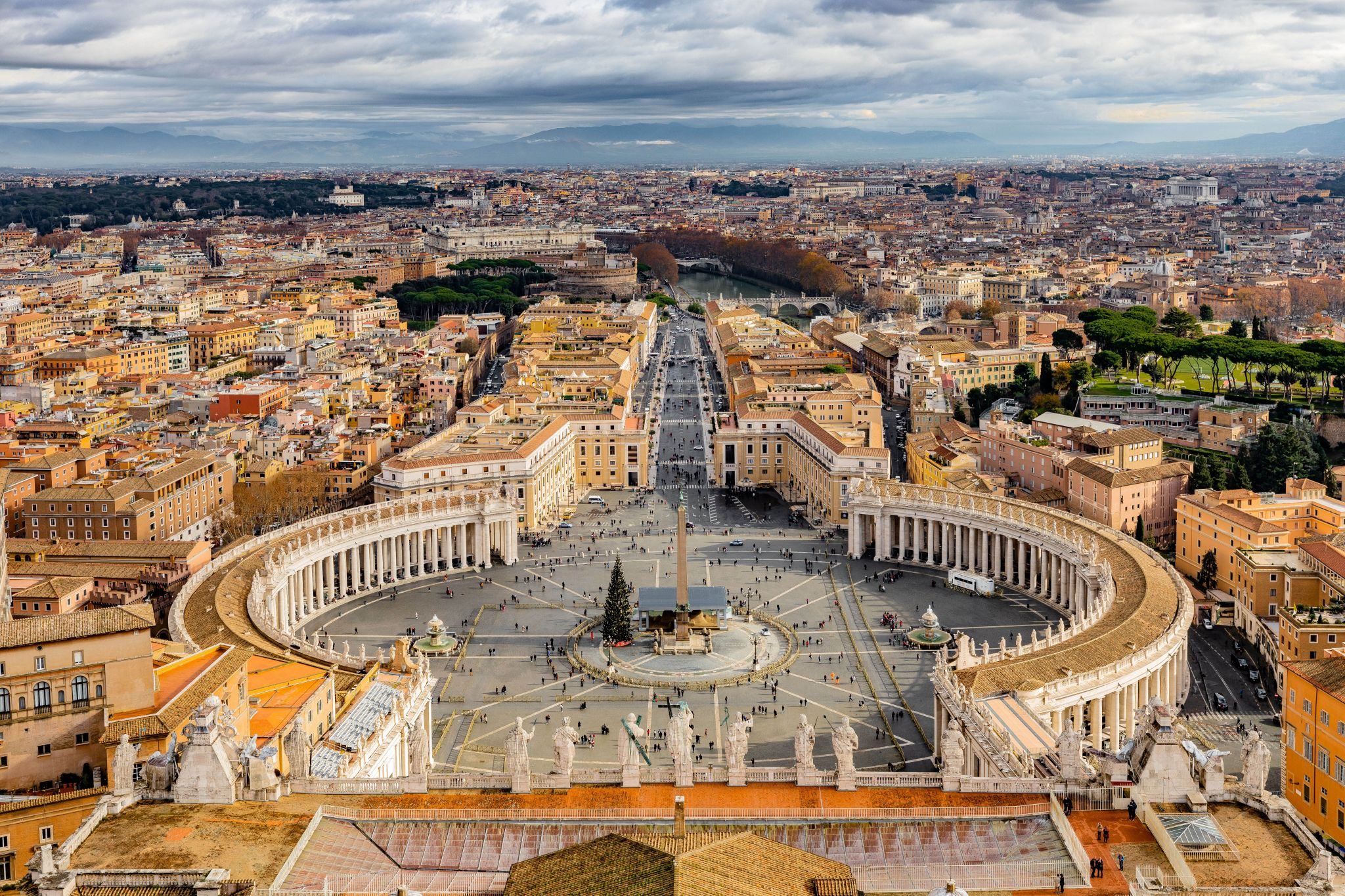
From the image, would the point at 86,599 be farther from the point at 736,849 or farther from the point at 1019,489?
the point at 1019,489

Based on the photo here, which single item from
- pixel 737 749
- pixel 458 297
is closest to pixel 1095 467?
pixel 737 749

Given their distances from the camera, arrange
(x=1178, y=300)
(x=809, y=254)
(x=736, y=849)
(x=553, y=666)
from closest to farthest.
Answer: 1. (x=736, y=849)
2. (x=553, y=666)
3. (x=1178, y=300)
4. (x=809, y=254)

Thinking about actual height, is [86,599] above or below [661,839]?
below

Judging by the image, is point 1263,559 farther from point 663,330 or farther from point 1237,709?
point 663,330

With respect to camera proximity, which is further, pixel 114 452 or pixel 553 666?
pixel 114 452

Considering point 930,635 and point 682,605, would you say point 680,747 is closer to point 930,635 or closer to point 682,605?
point 682,605

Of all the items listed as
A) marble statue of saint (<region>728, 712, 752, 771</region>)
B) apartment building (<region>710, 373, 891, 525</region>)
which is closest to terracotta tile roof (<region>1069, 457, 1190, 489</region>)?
apartment building (<region>710, 373, 891, 525</region>)

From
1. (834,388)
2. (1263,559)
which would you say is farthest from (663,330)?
(1263,559)

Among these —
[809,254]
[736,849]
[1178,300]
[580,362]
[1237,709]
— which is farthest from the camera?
[809,254]
